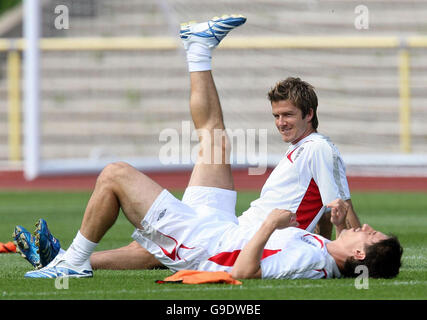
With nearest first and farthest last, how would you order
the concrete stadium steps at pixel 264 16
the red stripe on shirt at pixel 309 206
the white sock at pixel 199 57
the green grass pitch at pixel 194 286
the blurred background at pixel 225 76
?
the green grass pitch at pixel 194 286 < the red stripe on shirt at pixel 309 206 < the white sock at pixel 199 57 < the concrete stadium steps at pixel 264 16 < the blurred background at pixel 225 76

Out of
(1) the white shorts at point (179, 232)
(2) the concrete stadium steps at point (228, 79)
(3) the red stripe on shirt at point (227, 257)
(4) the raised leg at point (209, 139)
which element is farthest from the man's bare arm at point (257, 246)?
(2) the concrete stadium steps at point (228, 79)

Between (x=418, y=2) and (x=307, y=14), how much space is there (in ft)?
7.97

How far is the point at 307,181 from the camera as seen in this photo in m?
6.23

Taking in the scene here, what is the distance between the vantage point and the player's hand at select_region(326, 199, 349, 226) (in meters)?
5.85

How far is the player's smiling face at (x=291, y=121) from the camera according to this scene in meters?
6.39

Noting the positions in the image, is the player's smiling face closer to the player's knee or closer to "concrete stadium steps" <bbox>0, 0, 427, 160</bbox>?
the player's knee

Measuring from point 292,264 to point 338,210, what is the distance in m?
0.44

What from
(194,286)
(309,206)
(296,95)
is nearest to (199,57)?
(296,95)

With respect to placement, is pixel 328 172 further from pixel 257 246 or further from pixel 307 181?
pixel 257 246

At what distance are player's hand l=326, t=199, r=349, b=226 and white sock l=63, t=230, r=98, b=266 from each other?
1.47m

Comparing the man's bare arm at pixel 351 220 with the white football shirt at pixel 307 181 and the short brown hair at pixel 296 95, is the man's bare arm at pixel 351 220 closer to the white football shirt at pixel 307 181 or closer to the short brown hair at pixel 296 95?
the white football shirt at pixel 307 181

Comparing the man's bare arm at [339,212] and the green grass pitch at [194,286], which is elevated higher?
the man's bare arm at [339,212]

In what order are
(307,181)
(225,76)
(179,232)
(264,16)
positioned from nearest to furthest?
(179,232)
(307,181)
(264,16)
(225,76)

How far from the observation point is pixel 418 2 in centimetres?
1831
